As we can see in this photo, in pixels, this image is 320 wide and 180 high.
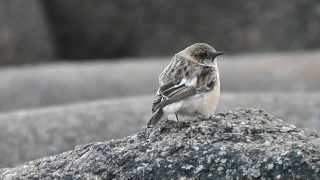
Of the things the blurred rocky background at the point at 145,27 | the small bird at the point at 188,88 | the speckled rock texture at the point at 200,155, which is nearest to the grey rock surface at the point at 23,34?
the blurred rocky background at the point at 145,27

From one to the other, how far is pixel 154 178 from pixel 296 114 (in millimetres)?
8269

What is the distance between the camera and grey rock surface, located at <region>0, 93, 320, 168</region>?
547 inches

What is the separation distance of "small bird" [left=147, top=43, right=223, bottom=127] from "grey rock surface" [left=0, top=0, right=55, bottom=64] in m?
16.6

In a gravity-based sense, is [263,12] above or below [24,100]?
above

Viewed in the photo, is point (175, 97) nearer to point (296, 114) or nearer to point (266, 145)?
point (266, 145)

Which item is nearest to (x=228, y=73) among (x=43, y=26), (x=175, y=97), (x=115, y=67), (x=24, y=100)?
(x=115, y=67)

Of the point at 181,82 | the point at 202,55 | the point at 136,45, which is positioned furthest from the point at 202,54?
the point at 136,45

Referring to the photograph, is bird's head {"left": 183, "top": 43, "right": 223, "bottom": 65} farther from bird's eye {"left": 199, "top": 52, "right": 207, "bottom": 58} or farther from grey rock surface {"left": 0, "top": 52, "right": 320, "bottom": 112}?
grey rock surface {"left": 0, "top": 52, "right": 320, "bottom": 112}

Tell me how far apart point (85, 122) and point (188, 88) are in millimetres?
6596

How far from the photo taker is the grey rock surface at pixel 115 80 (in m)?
18.8

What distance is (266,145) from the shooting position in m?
7.27

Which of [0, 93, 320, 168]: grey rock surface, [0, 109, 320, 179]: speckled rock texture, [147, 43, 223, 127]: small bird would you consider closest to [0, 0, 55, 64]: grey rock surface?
[0, 93, 320, 168]: grey rock surface

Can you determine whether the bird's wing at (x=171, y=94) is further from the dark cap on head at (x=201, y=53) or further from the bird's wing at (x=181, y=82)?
the dark cap on head at (x=201, y=53)

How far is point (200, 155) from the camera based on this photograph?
7109 millimetres
